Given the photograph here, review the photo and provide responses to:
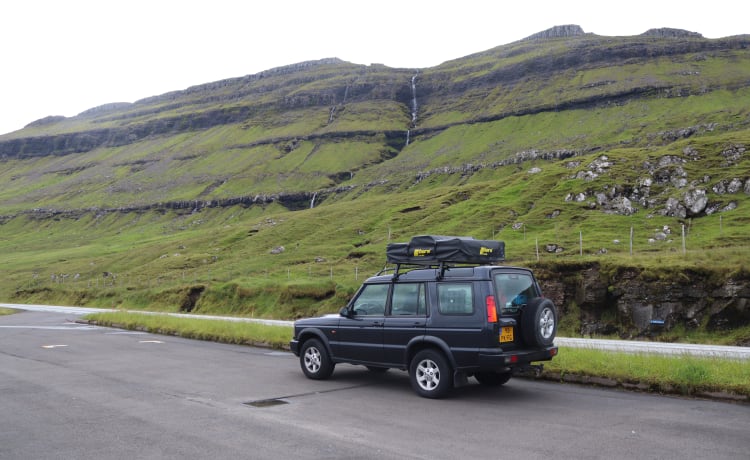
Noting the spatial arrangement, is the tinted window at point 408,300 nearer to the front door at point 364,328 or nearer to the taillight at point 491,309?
the front door at point 364,328

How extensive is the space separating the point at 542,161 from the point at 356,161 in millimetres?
63366

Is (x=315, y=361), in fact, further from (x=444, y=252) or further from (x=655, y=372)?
(x=655, y=372)

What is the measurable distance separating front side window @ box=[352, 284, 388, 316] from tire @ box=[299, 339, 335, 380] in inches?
47.1

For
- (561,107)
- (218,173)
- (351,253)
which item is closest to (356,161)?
(218,173)

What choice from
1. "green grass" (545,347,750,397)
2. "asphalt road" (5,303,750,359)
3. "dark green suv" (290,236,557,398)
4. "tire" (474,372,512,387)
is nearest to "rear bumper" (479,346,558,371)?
"dark green suv" (290,236,557,398)

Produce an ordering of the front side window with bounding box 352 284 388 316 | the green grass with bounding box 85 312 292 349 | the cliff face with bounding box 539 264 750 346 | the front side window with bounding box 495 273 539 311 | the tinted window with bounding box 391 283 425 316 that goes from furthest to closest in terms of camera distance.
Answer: the cliff face with bounding box 539 264 750 346
the green grass with bounding box 85 312 292 349
the front side window with bounding box 352 284 388 316
the tinted window with bounding box 391 283 425 316
the front side window with bounding box 495 273 539 311

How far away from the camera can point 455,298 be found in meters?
10.0

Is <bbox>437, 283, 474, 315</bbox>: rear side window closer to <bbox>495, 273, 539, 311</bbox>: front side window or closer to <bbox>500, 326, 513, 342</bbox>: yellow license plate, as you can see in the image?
<bbox>495, 273, 539, 311</bbox>: front side window

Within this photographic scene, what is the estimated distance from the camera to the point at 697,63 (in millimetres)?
156250

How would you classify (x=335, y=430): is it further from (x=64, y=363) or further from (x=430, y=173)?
(x=430, y=173)

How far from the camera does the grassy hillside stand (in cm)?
4162

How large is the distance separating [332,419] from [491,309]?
10.2ft

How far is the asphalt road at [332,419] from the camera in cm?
688

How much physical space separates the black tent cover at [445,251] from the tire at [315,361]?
2.42 metres
